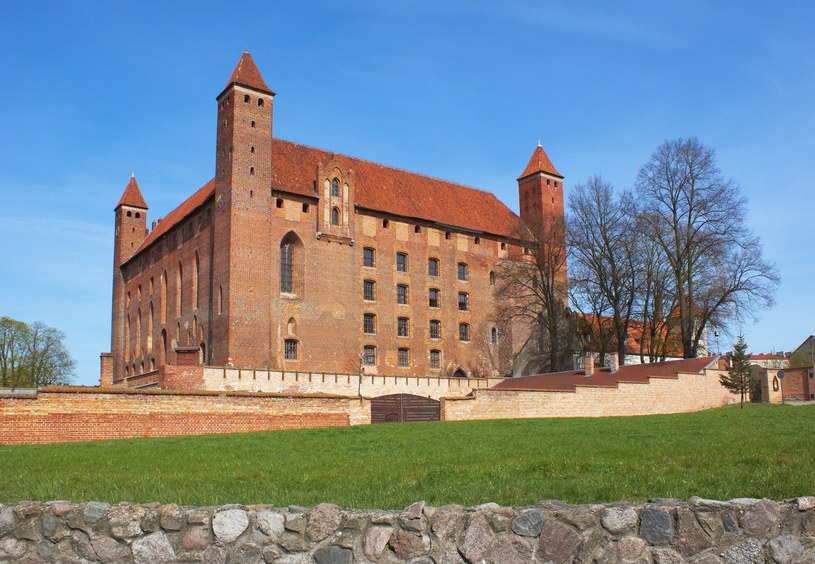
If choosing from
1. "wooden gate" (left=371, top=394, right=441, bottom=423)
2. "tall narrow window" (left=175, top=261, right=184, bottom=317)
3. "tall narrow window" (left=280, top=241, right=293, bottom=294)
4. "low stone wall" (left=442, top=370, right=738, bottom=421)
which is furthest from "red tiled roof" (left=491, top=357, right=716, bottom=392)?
"tall narrow window" (left=175, top=261, right=184, bottom=317)

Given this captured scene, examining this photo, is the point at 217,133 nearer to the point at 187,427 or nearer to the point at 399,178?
the point at 399,178

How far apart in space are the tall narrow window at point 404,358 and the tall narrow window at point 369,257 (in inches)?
211

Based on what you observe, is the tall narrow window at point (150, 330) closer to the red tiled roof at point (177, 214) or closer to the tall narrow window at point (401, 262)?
the red tiled roof at point (177, 214)

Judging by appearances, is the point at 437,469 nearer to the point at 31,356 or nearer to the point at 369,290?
the point at 369,290

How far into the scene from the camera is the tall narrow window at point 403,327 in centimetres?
4744

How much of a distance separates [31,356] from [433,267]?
1462 inches

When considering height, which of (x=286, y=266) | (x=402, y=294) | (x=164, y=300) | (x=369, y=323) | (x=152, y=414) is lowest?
(x=152, y=414)

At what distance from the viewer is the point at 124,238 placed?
60.2m

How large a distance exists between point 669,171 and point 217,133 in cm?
2407

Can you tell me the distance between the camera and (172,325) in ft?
160

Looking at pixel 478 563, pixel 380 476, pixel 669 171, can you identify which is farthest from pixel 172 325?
pixel 478 563

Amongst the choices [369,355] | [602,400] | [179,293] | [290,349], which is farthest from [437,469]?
[179,293]

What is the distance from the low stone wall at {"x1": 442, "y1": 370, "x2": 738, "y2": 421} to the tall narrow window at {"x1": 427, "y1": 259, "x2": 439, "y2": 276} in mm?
19774

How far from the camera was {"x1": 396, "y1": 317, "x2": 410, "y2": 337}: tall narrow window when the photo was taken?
47.4 metres
